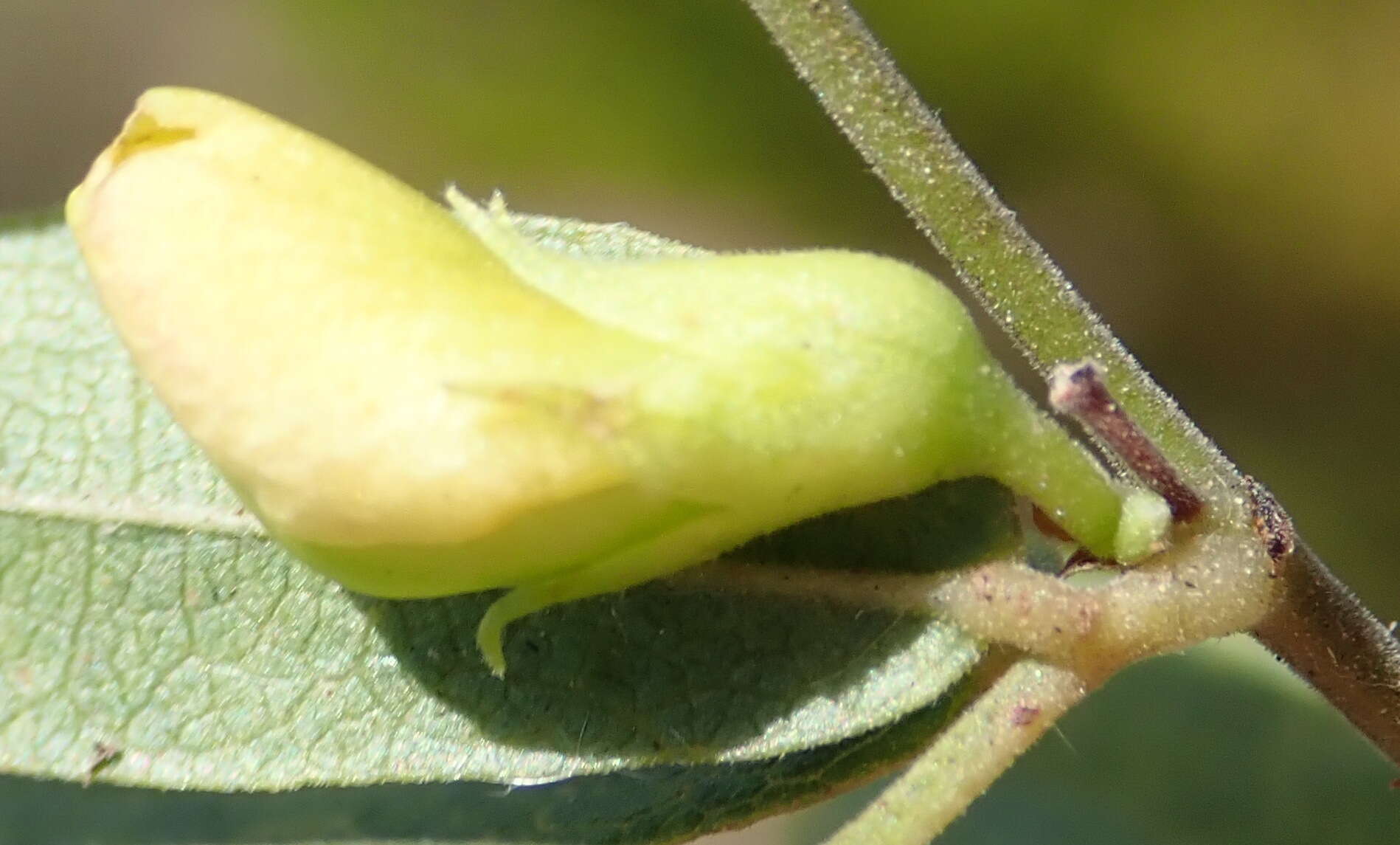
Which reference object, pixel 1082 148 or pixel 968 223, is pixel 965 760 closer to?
pixel 968 223

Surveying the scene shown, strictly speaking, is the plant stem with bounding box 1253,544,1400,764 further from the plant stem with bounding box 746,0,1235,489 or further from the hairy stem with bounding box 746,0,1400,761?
the plant stem with bounding box 746,0,1235,489

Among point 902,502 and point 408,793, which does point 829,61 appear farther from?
point 408,793

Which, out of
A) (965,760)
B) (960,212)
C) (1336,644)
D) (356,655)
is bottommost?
(356,655)

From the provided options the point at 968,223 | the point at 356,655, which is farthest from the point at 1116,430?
the point at 356,655

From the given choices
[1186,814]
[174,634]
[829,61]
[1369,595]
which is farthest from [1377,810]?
[174,634]

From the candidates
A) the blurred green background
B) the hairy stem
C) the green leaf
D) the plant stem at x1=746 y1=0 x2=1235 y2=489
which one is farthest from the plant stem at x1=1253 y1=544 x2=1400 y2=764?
the blurred green background

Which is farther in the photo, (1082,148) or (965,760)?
(1082,148)

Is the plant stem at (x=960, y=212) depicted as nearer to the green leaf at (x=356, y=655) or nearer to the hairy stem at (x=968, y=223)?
the hairy stem at (x=968, y=223)
